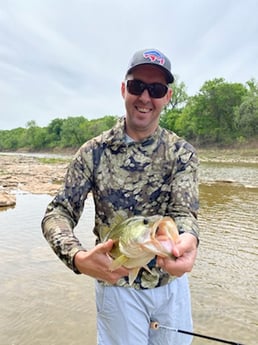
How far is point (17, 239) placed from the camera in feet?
30.4

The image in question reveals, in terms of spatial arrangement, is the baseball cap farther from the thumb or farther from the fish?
the thumb

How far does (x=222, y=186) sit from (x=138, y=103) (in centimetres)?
1871

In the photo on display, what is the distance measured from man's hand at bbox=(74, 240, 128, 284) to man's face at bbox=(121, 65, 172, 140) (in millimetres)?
1000

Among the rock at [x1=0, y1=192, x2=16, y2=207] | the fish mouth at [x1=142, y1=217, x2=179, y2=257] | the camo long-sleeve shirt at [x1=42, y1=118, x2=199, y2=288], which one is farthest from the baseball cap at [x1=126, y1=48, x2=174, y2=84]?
the rock at [x1=0, y1=192, x2=16, y2=207]

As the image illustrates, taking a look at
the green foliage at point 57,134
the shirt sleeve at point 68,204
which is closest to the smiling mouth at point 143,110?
the shirt sleeve at point 68,204

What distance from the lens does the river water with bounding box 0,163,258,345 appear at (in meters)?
5.11

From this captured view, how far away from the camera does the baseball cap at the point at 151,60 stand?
259 centimetres

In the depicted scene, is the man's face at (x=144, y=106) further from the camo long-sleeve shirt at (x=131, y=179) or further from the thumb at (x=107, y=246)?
the thumb at (x=107, y=246)

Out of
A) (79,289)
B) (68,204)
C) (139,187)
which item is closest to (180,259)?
(139,187)

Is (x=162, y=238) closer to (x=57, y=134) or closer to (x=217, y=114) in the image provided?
(x=217, y=114)

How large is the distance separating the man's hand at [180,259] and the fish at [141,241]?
5 cm

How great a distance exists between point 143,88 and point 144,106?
0.41 ft

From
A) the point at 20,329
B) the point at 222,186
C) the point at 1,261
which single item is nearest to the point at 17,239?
the point at 1,261

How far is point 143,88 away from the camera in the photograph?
265 centimetres
